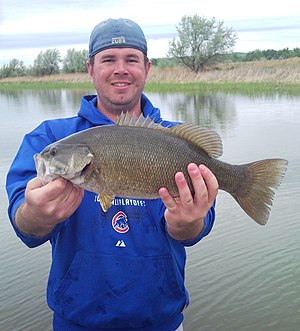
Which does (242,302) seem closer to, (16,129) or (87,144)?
(87,144)

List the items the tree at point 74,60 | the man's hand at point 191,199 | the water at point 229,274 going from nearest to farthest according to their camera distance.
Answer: the man's hand at point 191,199 < the water at point 229,274 < the tree at point 74,60

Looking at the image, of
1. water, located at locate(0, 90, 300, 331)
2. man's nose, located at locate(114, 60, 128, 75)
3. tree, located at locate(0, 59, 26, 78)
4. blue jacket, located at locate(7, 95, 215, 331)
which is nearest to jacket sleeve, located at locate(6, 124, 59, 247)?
blue jacket, located at locate(7, 95, 215, 331)

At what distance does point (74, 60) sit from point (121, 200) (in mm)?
79358

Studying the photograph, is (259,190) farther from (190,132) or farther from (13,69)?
(13,69)

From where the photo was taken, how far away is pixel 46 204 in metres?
2.54

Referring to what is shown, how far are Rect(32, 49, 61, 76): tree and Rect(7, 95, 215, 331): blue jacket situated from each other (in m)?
82.3

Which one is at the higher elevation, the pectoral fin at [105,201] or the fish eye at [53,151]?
the fish eye at [53,151]

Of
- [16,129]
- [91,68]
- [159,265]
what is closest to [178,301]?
[159,265]

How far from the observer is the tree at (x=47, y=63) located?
82.4 m

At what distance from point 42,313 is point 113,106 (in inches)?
135

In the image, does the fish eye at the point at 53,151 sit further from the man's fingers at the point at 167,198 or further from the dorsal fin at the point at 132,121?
the man's fingers at the point at 167,198

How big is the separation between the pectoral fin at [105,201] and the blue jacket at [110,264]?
0.22 meters

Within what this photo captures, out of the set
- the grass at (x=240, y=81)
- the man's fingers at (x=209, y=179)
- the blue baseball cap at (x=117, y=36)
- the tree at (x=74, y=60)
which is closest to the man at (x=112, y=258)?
the man's fingers at (x=209, y=179)

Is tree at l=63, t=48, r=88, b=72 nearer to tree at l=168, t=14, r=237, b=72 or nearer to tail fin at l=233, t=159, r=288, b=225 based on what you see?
tree at l=168, t=14, r=237, b=72
